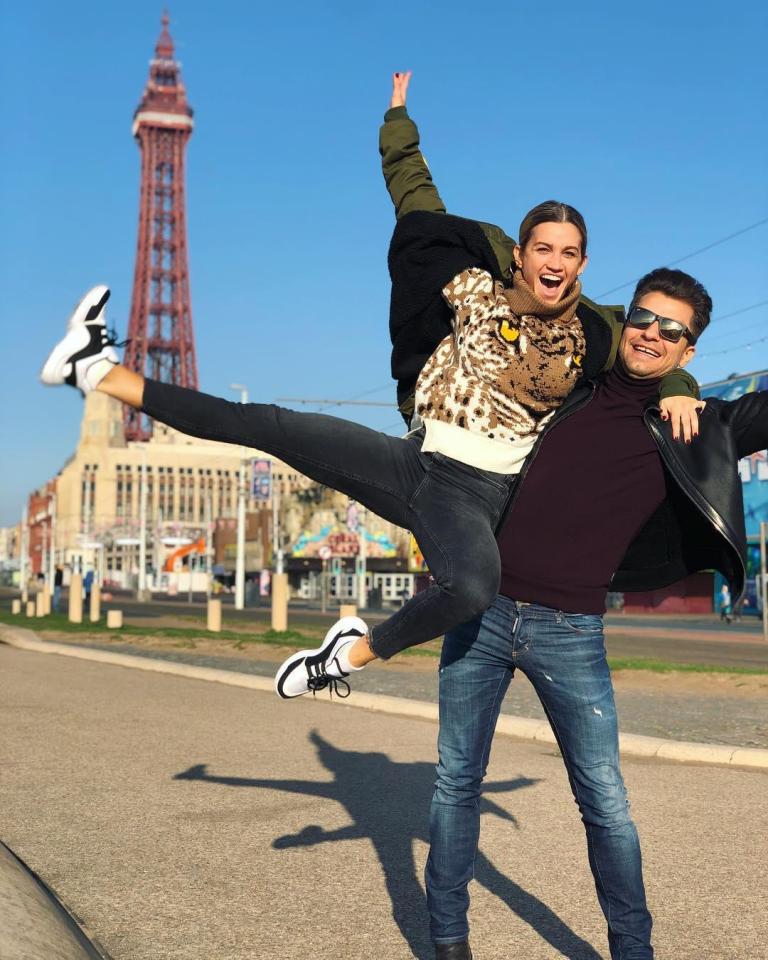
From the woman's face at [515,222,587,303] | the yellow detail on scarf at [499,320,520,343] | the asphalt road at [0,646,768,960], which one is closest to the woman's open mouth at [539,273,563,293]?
the woman's face at [515,222,587,303]

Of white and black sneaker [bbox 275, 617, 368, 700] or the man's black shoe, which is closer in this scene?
the man's black shoe

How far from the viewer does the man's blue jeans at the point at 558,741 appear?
3285mm

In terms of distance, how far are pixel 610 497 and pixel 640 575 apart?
0.38 m

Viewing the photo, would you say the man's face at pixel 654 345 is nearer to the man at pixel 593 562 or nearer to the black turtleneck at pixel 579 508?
the man at pixel 593 562

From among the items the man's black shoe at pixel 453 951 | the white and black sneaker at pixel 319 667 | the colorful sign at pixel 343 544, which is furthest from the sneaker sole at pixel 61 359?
the colorful sign at pixel 343 544

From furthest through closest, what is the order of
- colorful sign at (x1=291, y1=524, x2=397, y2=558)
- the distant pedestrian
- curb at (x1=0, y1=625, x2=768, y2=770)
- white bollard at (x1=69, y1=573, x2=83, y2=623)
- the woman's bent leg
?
1. colorful sign at (x1=291, y1=524, x2=397, y2=558)
2. the distant pedestrian
3. white bollard at (x1=69, y1=573, x2=83, y2=623)
4. curb at (x1=0, y1=625, x2=768, y2=770)
5. the woman's bent leg

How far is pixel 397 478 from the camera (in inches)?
138

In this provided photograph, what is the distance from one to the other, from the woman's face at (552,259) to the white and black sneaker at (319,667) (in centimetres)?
131

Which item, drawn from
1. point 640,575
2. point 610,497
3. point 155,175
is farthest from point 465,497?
point 155,175

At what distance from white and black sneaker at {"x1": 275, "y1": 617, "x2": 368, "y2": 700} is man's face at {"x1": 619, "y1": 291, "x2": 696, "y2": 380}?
127 cm

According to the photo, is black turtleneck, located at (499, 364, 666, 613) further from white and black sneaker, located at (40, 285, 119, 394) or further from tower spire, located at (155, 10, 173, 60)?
tower spire, located at (155, 10, 173, 60)

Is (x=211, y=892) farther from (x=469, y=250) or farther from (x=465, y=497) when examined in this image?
(x=469, y=250)

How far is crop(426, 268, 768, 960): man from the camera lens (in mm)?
3322

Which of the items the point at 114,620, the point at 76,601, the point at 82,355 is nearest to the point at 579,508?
the point at 82,355
